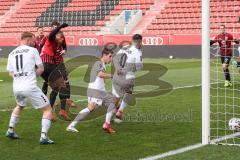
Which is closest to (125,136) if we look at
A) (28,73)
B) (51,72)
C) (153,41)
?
(28,73)

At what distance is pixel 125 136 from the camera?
877cm

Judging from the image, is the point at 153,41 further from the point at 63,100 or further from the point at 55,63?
the point at 63,100

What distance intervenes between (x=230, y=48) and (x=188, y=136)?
807 centimetres

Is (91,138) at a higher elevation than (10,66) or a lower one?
lower

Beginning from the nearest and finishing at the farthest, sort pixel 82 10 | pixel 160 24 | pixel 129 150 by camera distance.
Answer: pixel 129 150
pixel 160 24
pixel 82 10

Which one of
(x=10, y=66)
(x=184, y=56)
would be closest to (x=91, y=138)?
(x=10, y=66)

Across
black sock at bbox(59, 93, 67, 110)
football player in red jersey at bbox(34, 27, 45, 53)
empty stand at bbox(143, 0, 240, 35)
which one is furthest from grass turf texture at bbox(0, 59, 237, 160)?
empty stand at bbox(143, 0, 240, 35)

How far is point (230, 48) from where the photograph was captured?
16156 millimetres

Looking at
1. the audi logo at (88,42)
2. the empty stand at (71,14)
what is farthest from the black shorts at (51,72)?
the empty stand at (71,14)

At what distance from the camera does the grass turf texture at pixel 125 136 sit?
7.34 m

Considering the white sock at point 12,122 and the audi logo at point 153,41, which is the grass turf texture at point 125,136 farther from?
the audi logo at point 153,41

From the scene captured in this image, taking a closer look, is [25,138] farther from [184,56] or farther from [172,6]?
[172,6]

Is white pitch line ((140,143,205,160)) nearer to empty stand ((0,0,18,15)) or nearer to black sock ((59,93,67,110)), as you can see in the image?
Result: black sock ((59,93,67,110))

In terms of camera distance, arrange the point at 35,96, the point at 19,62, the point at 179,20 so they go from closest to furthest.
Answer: the point at 19,62, the point at 35,96, the point at 179,20
